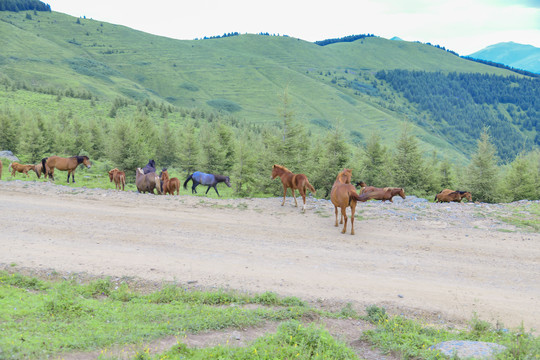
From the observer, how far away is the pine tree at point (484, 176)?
120ft

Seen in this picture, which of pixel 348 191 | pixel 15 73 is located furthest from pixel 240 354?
pixel 15 73

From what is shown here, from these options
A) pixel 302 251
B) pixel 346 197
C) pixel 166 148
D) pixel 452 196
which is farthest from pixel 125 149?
pixel 302 251

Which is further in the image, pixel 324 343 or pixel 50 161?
pixel 50 161

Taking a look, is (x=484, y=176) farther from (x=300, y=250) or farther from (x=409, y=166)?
(x=300, y=250)

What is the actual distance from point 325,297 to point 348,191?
5.72 metres

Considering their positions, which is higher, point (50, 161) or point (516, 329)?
point (50, 161)

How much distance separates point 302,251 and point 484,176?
32478 millimetres

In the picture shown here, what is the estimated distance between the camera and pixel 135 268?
10.0m

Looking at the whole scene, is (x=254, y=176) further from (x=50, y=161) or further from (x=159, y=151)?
(x=159, y=151)

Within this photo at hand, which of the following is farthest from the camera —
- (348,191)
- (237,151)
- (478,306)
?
(237,151)

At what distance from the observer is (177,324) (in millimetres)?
7012

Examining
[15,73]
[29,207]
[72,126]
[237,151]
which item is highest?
[15,73]

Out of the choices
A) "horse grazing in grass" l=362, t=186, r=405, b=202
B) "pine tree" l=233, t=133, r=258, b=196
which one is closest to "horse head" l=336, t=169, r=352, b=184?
"horse grazing in grass" l=362, t=186, r=405, b=202

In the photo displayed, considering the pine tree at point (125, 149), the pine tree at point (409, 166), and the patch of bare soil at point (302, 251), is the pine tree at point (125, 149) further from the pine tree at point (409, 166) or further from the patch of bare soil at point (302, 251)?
the pine tree at point (409, 166)
